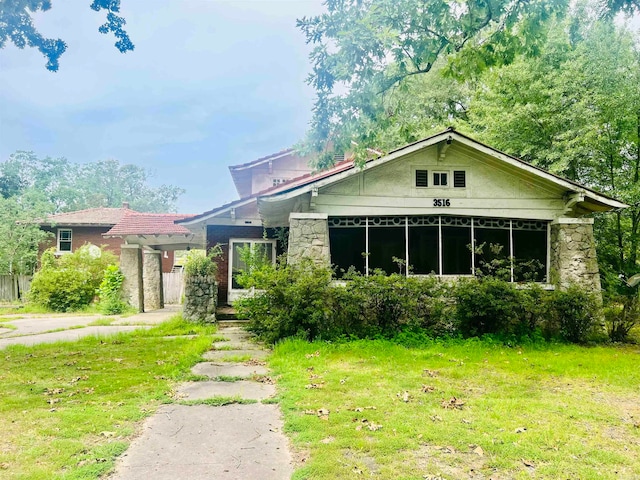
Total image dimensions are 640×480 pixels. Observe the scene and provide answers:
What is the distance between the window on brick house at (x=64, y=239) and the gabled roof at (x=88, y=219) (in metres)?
0.53

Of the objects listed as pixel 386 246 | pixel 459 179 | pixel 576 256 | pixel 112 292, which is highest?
pixel 459 179

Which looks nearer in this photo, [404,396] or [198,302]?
[404,396]

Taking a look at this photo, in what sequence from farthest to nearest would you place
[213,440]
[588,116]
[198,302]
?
1. [588,116]
2. [198,302]
3. [213,440]

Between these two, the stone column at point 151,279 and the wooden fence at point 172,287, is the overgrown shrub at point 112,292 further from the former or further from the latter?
the wooden fence at point 172,287

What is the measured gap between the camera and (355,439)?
4121 millimetres

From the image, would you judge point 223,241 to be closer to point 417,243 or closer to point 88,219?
point 417,243

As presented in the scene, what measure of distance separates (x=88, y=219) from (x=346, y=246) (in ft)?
67.7

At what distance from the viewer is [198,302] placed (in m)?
12.4

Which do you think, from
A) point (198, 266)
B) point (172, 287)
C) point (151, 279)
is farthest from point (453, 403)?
point (172, 287)

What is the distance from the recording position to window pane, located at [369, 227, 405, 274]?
37.7 feet

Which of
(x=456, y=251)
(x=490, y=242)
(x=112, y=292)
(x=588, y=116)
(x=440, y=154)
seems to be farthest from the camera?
(x=112, y=292)

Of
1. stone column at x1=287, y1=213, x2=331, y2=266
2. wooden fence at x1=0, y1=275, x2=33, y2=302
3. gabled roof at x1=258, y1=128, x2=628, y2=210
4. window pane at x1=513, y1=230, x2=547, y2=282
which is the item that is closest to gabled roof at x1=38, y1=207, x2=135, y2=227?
wooden fence at x1=0, y1=275, x2=33, y2=302

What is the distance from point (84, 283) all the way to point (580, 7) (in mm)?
22980

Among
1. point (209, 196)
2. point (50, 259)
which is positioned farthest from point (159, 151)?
point (50, 259)
